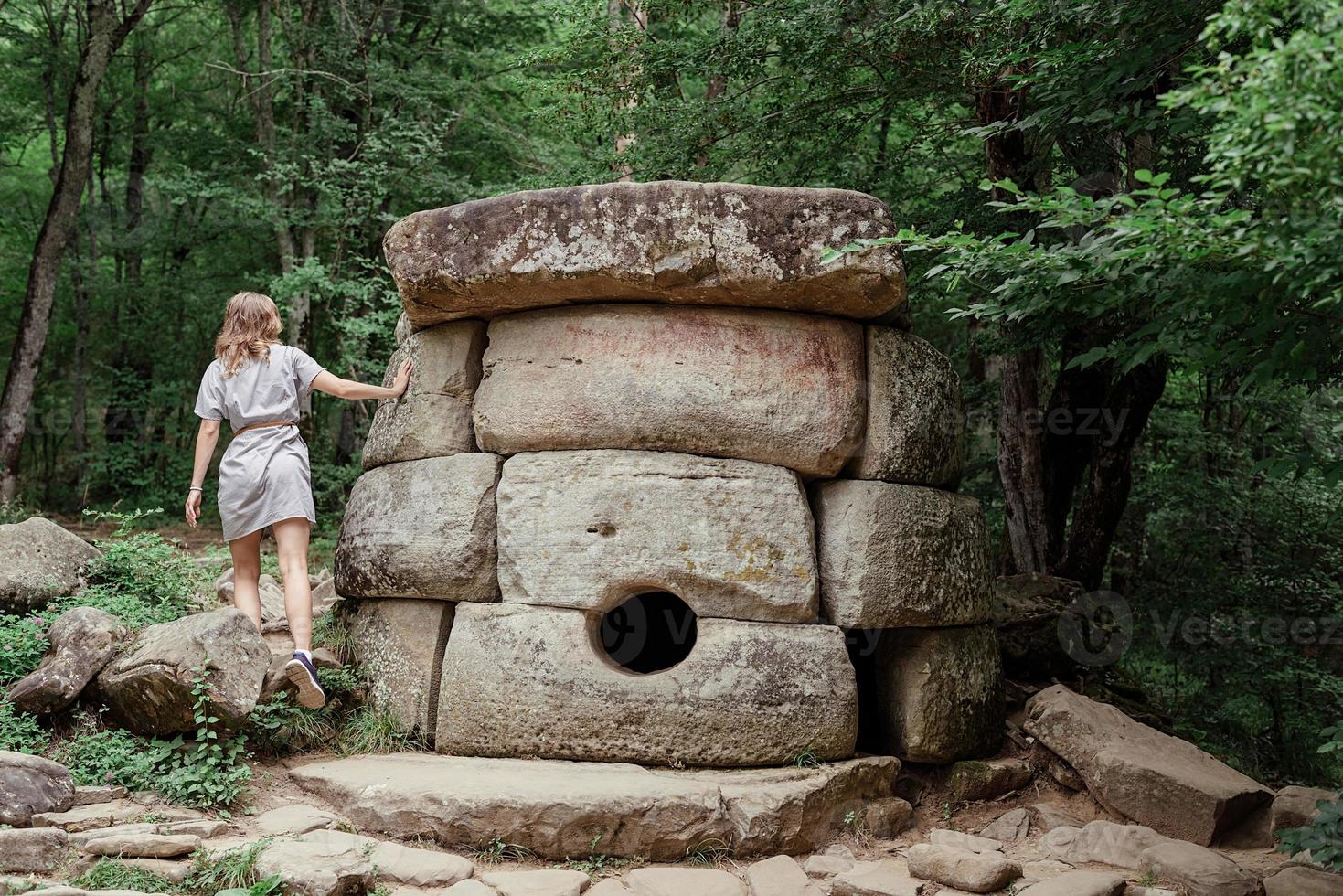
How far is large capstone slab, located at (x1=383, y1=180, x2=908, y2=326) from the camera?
4797mm

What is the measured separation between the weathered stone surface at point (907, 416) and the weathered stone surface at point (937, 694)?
0.84m

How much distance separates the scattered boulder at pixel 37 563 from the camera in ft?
16.8

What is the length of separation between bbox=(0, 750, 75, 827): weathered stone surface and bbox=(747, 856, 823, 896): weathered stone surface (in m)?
2.63

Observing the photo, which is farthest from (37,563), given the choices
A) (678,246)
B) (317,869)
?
(678,246)

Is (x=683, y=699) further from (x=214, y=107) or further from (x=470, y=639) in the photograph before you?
(x=214, y=107)

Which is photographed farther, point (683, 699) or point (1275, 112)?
point (683, 699)

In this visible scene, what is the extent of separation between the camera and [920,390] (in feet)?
17.6

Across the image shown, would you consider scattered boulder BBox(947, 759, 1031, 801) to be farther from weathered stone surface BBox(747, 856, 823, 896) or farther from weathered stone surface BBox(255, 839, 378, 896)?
weathered stone surface BBox(255, 839, 378, 896)

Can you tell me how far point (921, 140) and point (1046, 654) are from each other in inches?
175

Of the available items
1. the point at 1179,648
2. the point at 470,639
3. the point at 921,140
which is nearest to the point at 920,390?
the point at 470,639

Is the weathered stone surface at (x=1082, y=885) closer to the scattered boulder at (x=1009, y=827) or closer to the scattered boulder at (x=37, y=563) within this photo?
the scattered boulder at (x=1009, y=827)

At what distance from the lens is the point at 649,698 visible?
15.1 ft

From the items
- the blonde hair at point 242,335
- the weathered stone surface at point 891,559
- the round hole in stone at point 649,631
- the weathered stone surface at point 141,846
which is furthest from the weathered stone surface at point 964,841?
the blonde hair at point 242,335

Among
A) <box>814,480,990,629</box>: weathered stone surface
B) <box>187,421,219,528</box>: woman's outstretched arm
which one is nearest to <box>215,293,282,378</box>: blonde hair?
<box>187,421,219,528</box>: woman's outstretched arm
